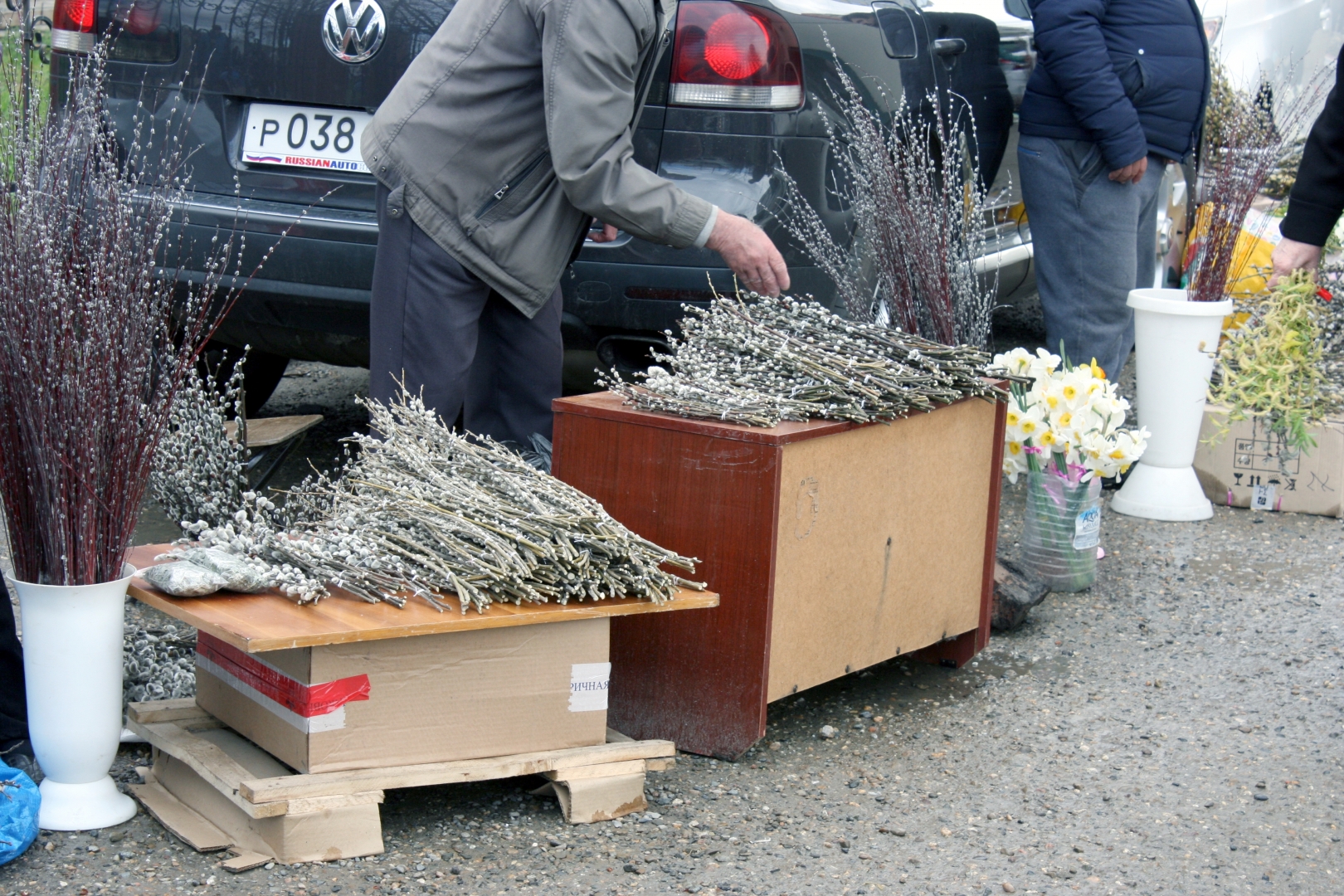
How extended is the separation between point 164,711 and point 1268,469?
155 inches

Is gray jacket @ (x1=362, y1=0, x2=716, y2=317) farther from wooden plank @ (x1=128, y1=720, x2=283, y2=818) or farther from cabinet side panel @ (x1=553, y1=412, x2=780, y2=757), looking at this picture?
wooden plank @ (x1=128, y1=720, x2=283, y2=818)

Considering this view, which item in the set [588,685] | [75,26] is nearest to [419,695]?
[588,685]

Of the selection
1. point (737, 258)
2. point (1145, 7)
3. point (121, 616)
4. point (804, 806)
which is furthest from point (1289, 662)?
point (121, 616)

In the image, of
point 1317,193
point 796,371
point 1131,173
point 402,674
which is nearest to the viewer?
point 402,674

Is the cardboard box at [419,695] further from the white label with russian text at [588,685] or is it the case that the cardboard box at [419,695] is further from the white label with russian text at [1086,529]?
the white label with russian text at [1086,529]

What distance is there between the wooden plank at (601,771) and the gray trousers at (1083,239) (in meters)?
2.87

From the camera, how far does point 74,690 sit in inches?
94.6

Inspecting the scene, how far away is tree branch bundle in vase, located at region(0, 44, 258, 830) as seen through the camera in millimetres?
2350

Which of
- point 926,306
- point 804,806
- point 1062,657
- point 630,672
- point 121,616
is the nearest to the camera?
point 121,616

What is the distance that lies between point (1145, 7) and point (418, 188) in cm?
289

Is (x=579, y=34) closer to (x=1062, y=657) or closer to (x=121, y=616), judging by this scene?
(x=121, y=616)

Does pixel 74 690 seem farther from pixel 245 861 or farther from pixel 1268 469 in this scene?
pixel 1268 469

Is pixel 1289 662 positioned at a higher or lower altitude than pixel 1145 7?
lower

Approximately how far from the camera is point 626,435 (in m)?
2.90
